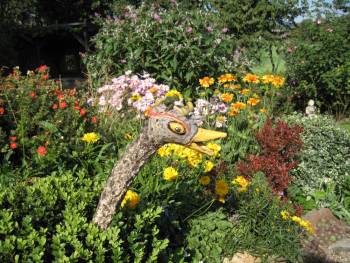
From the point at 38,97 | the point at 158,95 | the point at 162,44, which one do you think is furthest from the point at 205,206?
the point at 162,44

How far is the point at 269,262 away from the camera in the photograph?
116 inches

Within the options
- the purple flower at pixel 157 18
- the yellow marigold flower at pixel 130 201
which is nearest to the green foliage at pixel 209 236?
the yellow marigold flower at pixel 130 201

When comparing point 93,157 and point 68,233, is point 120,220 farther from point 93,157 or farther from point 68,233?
point 93,157

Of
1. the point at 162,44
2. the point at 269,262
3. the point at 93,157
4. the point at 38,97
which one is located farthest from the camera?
the point at 162,44

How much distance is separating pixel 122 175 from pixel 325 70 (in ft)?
23.8

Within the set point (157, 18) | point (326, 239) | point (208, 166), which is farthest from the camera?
point (157, 18)

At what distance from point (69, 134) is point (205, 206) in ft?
4.42

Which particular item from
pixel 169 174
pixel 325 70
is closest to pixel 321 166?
pixel 169 174

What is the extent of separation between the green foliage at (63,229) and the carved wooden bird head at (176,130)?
0.49m

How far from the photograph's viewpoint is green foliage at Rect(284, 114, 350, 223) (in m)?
4.58

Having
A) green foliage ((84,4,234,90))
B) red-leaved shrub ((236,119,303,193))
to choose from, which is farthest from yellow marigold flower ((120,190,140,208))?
green foliage ((84,4,234,90))

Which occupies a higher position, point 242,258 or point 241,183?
point 241,183

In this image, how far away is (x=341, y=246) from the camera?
3859 mm

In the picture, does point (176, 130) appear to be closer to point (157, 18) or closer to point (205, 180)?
point (205, 180)
